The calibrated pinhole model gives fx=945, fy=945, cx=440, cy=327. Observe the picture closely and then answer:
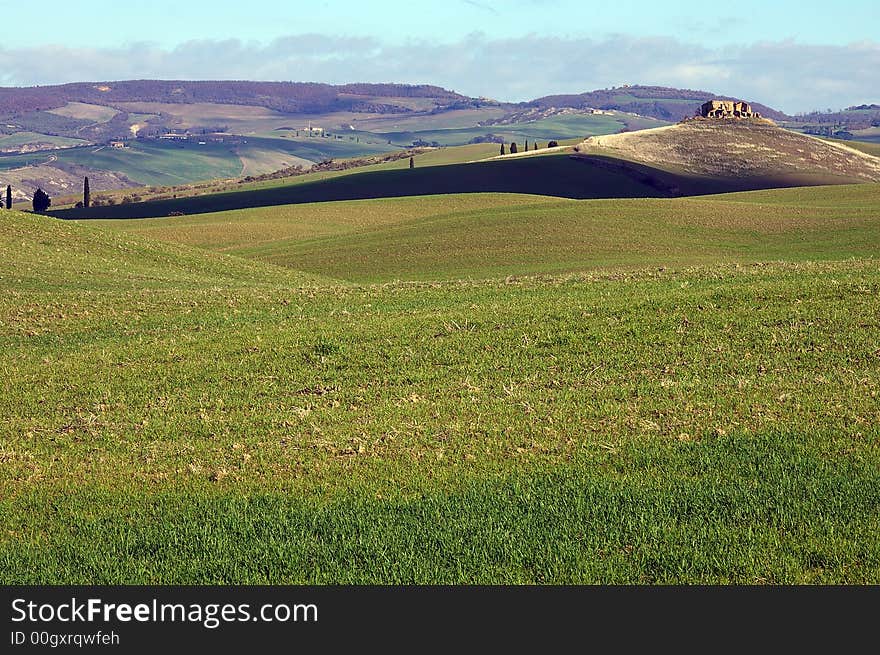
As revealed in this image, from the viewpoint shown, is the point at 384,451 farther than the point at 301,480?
Yes

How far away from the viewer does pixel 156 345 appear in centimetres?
2094

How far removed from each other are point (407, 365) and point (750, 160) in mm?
123568

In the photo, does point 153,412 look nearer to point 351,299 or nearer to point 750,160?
point 351,299

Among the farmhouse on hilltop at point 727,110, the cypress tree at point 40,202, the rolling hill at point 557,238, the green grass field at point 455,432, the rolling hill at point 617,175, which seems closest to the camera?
the green grass field at point 455,432

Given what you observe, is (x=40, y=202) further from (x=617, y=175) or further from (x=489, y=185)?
(x=617, y=175)

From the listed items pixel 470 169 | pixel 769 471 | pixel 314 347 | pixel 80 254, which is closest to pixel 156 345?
pixel 314 347

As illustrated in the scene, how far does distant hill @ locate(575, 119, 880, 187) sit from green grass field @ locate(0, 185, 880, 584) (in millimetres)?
99854

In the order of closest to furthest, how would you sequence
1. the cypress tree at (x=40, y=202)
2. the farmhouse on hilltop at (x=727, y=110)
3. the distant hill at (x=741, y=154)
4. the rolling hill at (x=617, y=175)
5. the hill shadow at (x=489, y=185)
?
the hill shadow at (x=489, y=185)
the rolling hill at (x=617, y=175)
the distant hill at (x=741, y=154)
the cypress tree at (x=40, y=202)
the farmhouse on hilltop at (x=727, y=110)

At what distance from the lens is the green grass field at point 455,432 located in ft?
31.7

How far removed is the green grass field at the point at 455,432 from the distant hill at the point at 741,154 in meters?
99.9

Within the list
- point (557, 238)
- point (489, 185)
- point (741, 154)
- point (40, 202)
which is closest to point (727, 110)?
point (741, 154)

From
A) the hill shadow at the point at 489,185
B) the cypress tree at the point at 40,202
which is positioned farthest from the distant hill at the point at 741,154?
the cypress tree at the point at 40,202

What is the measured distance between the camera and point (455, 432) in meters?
13.6

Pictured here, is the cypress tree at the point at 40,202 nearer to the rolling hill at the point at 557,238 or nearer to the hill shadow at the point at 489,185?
the hill shadow at the point at 489,185
